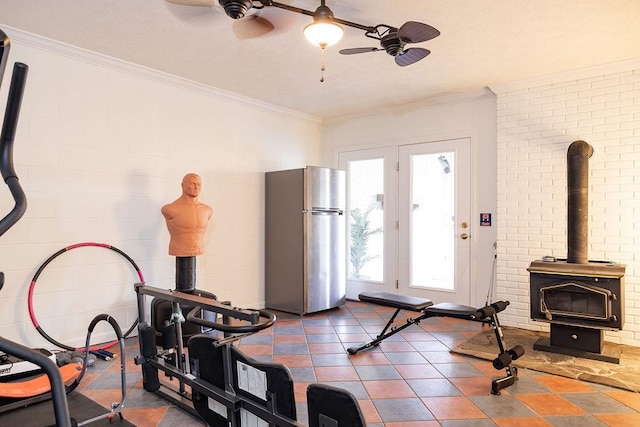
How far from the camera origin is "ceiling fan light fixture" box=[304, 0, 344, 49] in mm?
2467

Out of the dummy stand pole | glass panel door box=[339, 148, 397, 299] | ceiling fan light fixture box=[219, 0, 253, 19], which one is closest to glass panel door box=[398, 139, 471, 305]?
glass panel door box=[339, 148, 397, 299]

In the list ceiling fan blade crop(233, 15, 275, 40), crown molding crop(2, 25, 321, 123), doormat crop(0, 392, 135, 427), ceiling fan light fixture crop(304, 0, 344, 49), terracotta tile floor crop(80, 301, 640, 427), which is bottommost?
terracotta tile floor crop(80, 301, 640, 427)

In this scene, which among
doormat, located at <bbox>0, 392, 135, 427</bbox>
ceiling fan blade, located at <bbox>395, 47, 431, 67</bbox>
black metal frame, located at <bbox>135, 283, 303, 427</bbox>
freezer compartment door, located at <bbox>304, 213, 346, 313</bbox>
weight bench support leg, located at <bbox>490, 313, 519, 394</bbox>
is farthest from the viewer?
freezer compartment door, located at <bbox>304, 213, 346, 313</bbox>

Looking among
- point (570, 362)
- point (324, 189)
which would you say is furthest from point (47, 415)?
point (570, 362)

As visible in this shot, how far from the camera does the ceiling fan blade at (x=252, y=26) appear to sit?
8.48ft

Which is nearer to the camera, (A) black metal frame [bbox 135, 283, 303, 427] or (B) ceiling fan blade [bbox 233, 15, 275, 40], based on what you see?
(A) black metal frame [bbox 135, 283, 303, 427]

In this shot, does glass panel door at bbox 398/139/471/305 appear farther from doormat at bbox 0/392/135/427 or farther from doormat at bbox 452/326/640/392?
→ doormat at bbox 0/392/135/427

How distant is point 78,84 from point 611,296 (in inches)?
182

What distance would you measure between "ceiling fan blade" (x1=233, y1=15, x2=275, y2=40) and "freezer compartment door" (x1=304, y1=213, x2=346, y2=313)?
94.3 inches

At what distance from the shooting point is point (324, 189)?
16.4 ft

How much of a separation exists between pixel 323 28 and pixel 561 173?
2884mm

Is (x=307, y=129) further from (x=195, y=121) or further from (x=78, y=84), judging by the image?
(x=78, y=84)

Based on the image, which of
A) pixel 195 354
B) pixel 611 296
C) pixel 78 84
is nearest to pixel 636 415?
pixel 611 296

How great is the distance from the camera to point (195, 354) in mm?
2068
